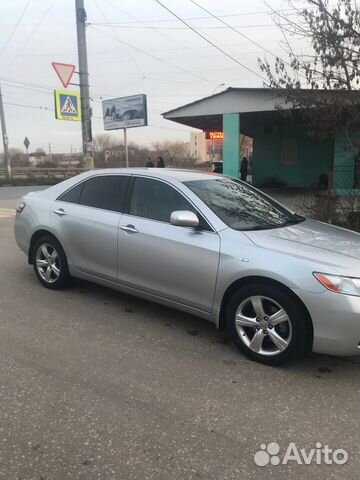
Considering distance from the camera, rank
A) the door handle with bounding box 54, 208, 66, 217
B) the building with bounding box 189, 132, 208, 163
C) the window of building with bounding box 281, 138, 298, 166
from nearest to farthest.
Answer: the door handle with bounding box 54, 208, 66, 217 < the window of building with bounding box 281, 138, 298, 166 < the building with bounding box 189, 132, 208, 163

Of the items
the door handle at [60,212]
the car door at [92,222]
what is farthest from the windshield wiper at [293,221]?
the door handle at [60,212]

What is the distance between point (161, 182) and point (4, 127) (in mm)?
32293

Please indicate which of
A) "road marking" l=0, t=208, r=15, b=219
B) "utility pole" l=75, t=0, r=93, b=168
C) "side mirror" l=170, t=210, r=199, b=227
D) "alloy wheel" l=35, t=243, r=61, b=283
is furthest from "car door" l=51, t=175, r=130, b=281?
"utility pole" l=75, t=0, r=93, b=168

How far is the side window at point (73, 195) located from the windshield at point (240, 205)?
4.95 ft

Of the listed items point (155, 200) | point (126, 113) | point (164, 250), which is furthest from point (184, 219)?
point (126, 113)

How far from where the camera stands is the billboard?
60.1ft

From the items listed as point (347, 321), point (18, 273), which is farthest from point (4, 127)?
point (347, 321)

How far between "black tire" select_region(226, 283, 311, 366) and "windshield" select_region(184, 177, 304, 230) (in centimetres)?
68

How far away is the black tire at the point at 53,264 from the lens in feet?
17.7

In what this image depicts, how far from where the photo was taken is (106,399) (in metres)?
3.15

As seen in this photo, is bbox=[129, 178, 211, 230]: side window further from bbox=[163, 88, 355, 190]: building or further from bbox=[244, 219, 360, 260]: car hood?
bbox=[163, 88, 355, 190]: building

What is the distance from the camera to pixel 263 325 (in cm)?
368

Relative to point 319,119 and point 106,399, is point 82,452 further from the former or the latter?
point 319,119

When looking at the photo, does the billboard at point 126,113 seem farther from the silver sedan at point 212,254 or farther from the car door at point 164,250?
the car door at point 164,250
